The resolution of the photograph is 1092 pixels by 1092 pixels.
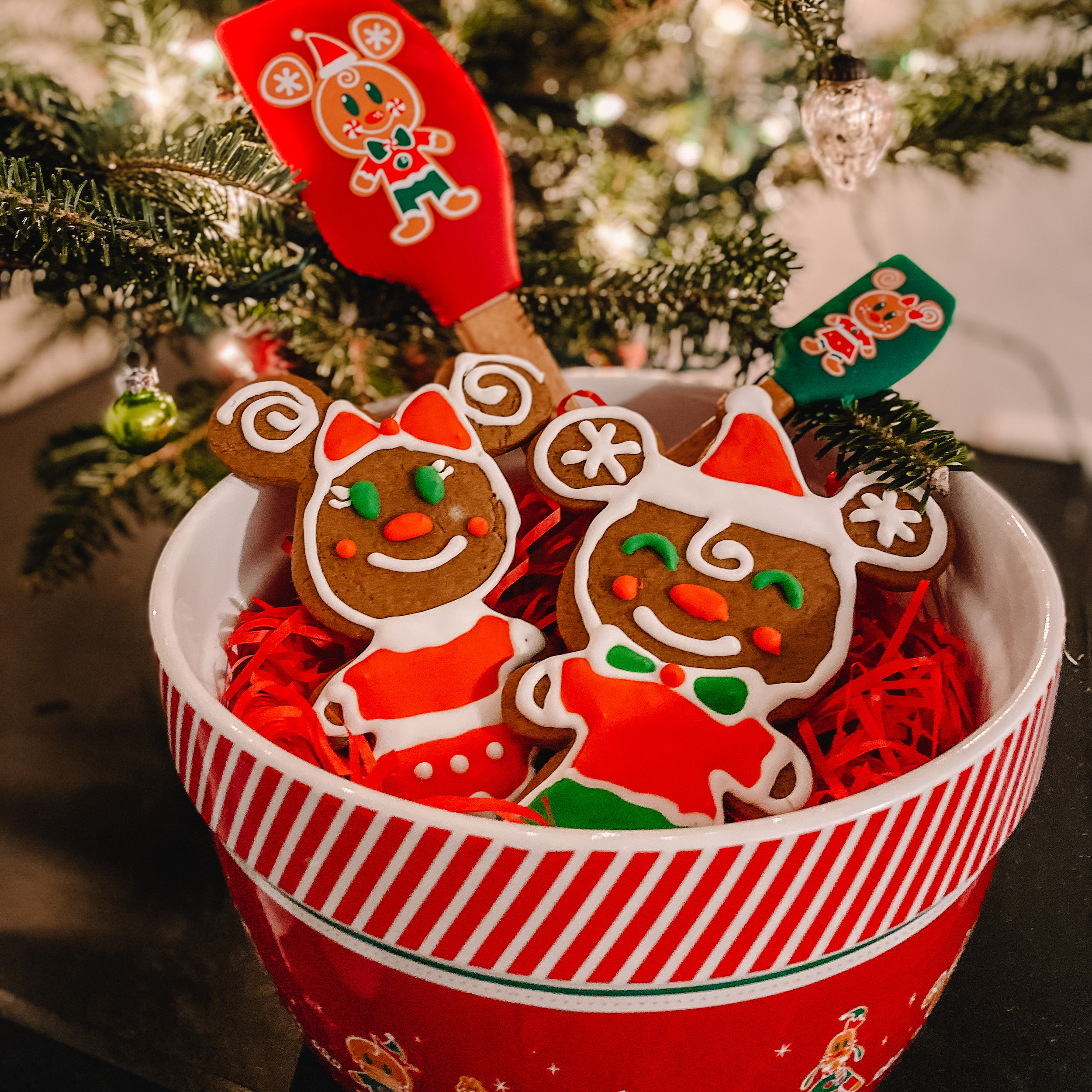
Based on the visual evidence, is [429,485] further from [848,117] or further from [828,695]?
[848,117]

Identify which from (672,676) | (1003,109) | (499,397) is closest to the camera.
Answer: (672,676)

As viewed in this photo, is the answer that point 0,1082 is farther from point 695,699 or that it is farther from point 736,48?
point 736,48

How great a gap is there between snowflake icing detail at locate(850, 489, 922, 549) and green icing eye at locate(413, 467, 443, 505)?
8.7 inches

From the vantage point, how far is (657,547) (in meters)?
0.49

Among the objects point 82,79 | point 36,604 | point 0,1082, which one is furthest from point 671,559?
Result: point 82,79

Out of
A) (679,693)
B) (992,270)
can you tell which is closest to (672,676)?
(679,693)

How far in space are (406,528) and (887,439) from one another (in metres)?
0.27

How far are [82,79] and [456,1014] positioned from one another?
1216mm

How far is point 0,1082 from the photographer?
543mm

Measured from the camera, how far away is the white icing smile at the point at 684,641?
1.51 feet

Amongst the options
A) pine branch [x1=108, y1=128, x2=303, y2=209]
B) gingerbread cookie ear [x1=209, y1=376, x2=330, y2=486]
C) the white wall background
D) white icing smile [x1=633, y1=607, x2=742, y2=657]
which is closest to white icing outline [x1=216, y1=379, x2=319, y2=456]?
gingerbread cookie ear [x1=209, y1=376, x2=330, y2=486]

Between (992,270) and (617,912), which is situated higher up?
(617,912)

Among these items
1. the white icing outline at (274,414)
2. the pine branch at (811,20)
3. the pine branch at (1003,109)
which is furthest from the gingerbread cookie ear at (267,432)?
the pine branch at (1003,109)

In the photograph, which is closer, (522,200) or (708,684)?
(708,684)
